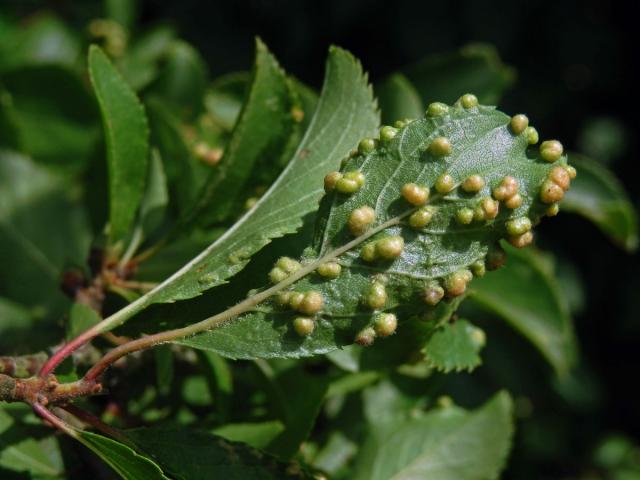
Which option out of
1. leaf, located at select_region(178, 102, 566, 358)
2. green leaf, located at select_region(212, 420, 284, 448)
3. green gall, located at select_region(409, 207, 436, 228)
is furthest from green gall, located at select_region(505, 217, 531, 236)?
green leaf, located at select_region(212, 420, 284, 448)

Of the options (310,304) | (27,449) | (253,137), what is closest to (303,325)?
(310,304)

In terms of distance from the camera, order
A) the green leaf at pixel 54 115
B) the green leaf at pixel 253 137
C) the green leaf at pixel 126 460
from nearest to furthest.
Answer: the green leaf at pixel 126 460 → the green leaf at pixel 253 137 → the green leaf at pixel 54 115

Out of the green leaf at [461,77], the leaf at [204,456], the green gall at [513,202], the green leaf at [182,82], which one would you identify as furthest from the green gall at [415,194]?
the green leaf at [182,82]

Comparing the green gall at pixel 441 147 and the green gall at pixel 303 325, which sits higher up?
the green gall at pixel 441 147

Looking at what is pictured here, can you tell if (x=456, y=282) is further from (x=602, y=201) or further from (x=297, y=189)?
(x=602, y=201)

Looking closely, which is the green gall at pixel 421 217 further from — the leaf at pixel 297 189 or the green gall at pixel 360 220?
the leaf at pixel 297 189

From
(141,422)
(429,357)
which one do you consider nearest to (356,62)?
(429,357)
